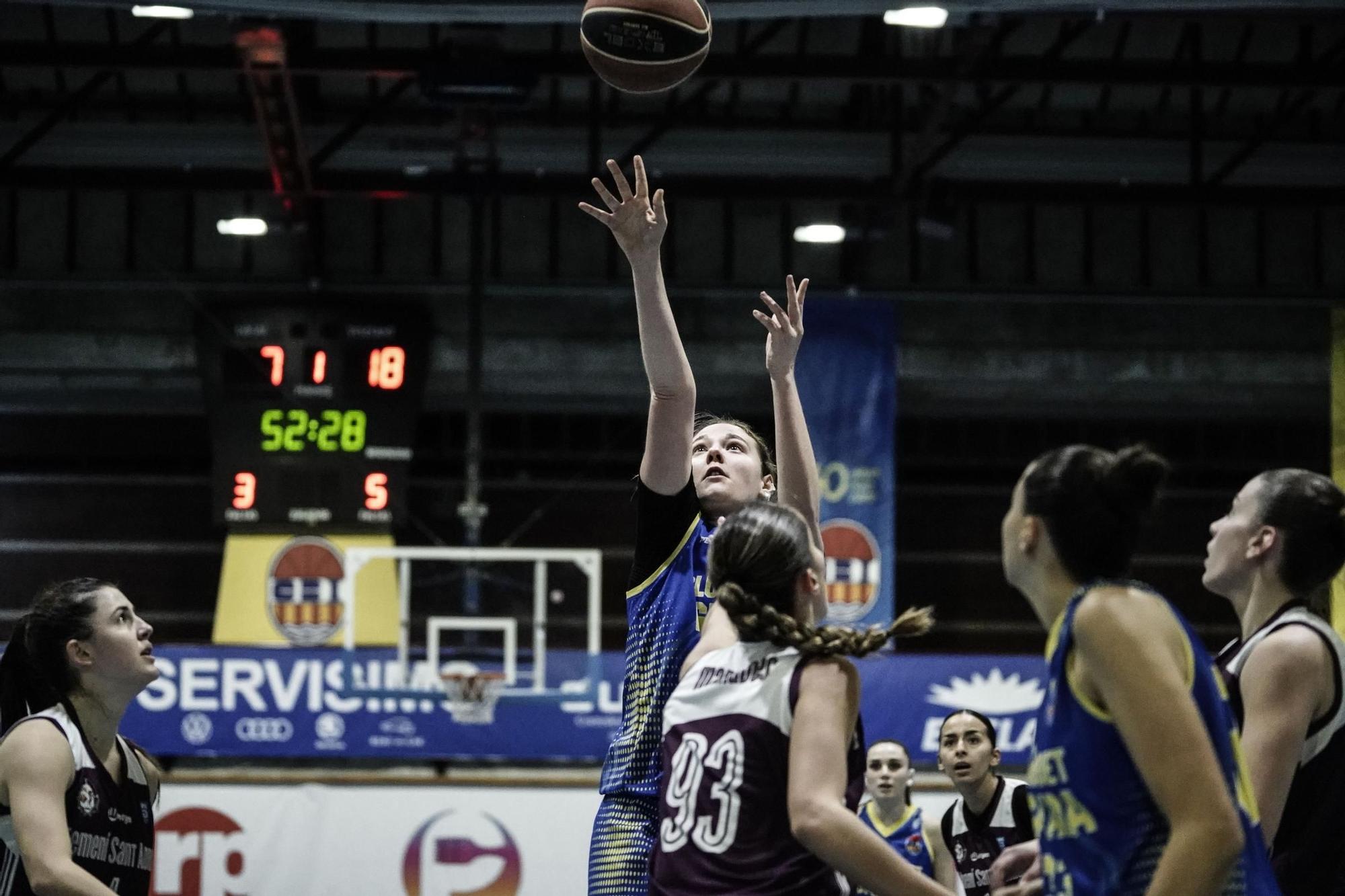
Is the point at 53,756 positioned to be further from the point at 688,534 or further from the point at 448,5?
the point at 448,5

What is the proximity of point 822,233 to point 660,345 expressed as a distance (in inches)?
482

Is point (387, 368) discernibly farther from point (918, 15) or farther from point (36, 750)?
point (36, 750)

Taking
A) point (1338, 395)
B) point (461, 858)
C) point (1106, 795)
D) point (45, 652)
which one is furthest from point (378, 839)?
point (1338, 395)

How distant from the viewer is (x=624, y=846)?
11.6ft

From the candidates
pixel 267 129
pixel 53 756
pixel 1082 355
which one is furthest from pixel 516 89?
pixel 53 756

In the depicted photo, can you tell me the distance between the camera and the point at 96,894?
146 inches

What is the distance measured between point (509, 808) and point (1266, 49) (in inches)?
394

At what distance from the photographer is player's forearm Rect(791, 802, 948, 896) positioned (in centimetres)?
266

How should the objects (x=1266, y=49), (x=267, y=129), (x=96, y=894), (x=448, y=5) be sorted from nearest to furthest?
1. (x=96, y=894)
2. (x=448, y=5)
3. (x=267, y=129)
4. (x=1266, y=49)

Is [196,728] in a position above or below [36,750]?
below

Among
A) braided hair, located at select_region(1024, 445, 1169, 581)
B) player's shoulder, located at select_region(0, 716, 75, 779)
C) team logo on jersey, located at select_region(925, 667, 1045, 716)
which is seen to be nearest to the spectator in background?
team logo on jersey, located at select_region(925, 667, 1045, 716)

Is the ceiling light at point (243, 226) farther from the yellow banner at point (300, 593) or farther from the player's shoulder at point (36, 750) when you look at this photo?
the player's shoulder at point (36, 750)

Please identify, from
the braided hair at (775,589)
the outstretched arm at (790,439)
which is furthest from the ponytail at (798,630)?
the outstretched arm at (790,439)

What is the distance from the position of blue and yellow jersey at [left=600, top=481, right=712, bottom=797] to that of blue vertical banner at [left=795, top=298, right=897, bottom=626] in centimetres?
1028
